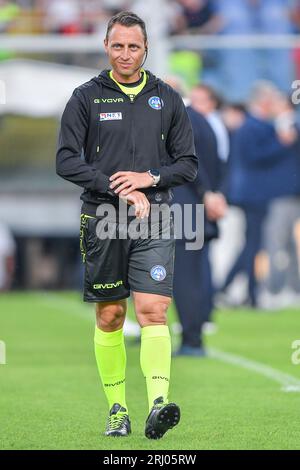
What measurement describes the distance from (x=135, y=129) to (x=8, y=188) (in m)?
13.0

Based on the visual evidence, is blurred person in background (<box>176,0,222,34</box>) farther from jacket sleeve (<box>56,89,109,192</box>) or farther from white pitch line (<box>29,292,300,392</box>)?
jacket sleeve (<box>56,89,109,192</box>)

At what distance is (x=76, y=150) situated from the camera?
697 centimetres

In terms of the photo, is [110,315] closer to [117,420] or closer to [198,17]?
[117,420]

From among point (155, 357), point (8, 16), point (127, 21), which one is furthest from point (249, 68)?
point (155, 357)

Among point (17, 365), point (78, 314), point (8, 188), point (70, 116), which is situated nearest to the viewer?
point (70, 116)

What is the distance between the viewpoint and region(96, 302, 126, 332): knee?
716 cm

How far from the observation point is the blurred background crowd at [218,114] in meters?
17.1

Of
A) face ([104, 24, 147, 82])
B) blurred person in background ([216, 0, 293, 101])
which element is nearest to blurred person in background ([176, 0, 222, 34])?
blurred person in background ([216, 0, 293, 101])

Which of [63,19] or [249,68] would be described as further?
[63,19]

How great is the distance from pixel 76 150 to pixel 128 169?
0.29m

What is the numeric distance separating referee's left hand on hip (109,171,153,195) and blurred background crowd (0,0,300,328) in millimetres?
8336

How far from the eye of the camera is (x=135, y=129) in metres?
6.99
